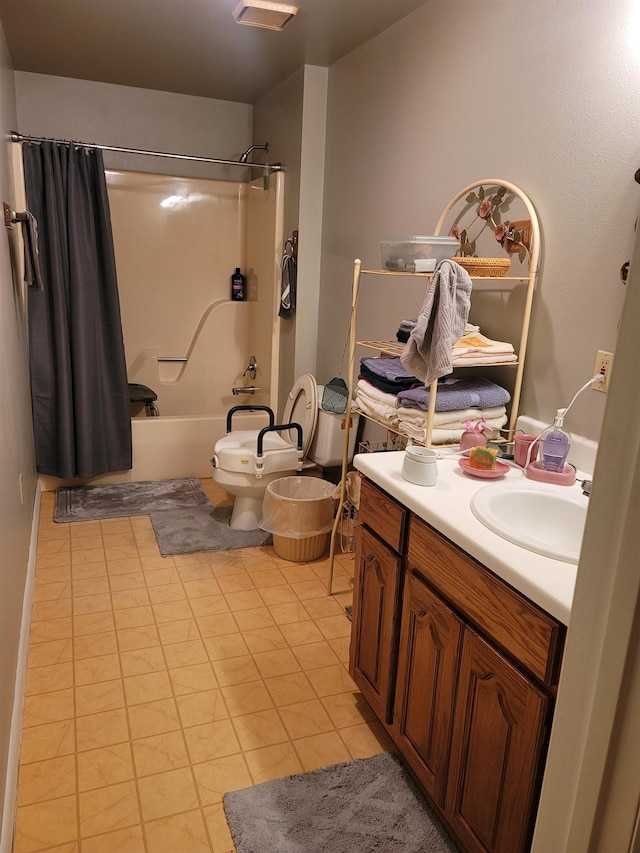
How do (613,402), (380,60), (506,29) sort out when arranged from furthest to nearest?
(380,60)
(506,29)
(613,402)

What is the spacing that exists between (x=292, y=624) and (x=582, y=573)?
6.87 feet

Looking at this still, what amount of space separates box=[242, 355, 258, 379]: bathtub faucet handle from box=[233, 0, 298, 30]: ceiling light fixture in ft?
6.96

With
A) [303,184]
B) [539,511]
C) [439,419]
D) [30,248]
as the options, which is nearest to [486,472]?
[539,511]

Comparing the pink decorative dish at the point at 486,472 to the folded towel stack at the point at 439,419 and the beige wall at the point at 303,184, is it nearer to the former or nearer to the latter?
the folded towel stack at the point at 439,419

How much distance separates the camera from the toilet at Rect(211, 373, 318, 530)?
319 cm

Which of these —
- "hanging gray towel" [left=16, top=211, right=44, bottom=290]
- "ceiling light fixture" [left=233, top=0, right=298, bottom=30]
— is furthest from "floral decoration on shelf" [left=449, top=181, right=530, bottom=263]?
"hanging gray towel" [left=16, top=211, right=44, bottom=290]

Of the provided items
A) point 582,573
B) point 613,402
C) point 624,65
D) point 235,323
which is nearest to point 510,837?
point 582,573

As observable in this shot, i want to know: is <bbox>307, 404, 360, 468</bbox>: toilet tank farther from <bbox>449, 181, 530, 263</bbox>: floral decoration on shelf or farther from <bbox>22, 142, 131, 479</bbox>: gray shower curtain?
<bbox>22, 142, 131, 479</bbox>: gray shower curtain

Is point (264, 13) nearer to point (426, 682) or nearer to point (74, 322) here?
point (74, 322)

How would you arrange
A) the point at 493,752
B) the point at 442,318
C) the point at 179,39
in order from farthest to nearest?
the point at 179,39, the point at 442,318, the point at 493,752

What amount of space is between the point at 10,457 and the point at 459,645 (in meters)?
1.55

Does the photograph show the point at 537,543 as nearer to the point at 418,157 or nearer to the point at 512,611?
the point at 512,611

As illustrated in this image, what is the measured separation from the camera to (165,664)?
2.27m

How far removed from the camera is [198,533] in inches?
129
